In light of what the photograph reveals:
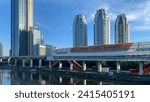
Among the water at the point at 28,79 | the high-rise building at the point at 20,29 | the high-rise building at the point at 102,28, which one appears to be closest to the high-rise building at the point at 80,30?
the high-rise building at the point at 102,28

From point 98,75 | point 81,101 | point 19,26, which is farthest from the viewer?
Answer: point 98,75

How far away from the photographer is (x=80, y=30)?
1.85 meters

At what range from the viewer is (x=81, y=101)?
945 millimetres

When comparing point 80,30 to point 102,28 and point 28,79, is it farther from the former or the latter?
point 28,79

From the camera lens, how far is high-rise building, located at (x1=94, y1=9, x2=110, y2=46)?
1.76 metres

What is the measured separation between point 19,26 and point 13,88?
1401mm

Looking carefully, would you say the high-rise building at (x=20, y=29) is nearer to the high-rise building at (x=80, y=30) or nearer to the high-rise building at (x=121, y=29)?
the high-rise building at (x=80, y=30)

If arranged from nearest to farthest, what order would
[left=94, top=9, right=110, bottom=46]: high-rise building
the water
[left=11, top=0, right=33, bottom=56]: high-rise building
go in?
[left=94, top=9, right=110, bottom=46]: high-rise building, [left=11, top=0, right=33, bottom=56]: high-rise building, the water

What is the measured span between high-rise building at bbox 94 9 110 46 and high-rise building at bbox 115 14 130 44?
0.33 feet

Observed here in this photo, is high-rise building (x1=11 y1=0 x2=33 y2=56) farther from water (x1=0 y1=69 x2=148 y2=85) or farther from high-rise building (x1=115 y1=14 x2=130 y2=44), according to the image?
high-rise building (x1=115 y1=14 x2=130 y2=44)

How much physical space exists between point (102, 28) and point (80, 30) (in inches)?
6.8

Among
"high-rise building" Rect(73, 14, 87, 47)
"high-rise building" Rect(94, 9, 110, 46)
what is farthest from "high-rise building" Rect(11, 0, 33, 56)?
"high-rise building" Rect(94, 9, 110, 46)

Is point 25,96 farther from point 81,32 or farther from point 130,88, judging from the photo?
point 81,32

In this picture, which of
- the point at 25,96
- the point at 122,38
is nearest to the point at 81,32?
the point at 122,38
